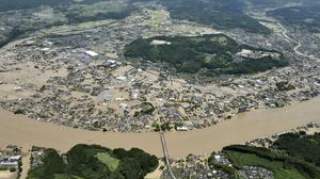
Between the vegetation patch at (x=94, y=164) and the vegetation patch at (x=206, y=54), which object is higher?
the vegetation patch at (x=94, y=164)

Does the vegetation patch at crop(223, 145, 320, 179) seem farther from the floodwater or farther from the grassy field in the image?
the grassy field

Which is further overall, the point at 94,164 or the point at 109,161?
the point at 109,161

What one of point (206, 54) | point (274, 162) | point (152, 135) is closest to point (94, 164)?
point (152, 135)

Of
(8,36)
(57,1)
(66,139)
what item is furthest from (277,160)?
(57,1)

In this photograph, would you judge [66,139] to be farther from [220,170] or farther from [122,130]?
[220,170]

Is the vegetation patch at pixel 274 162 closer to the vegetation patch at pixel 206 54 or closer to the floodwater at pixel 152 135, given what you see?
the floodwater at pixel 152 135

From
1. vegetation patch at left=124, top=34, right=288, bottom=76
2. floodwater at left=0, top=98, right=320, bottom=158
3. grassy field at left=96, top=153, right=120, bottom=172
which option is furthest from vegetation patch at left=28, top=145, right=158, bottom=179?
vegetation patch at left=124, top=34, right=288, bottom=76

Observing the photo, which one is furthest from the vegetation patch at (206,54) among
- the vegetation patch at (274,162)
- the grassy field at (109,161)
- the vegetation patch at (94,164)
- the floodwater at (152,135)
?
the grassy field at (109,161)

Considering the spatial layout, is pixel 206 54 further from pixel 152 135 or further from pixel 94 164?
pixel 94 164
